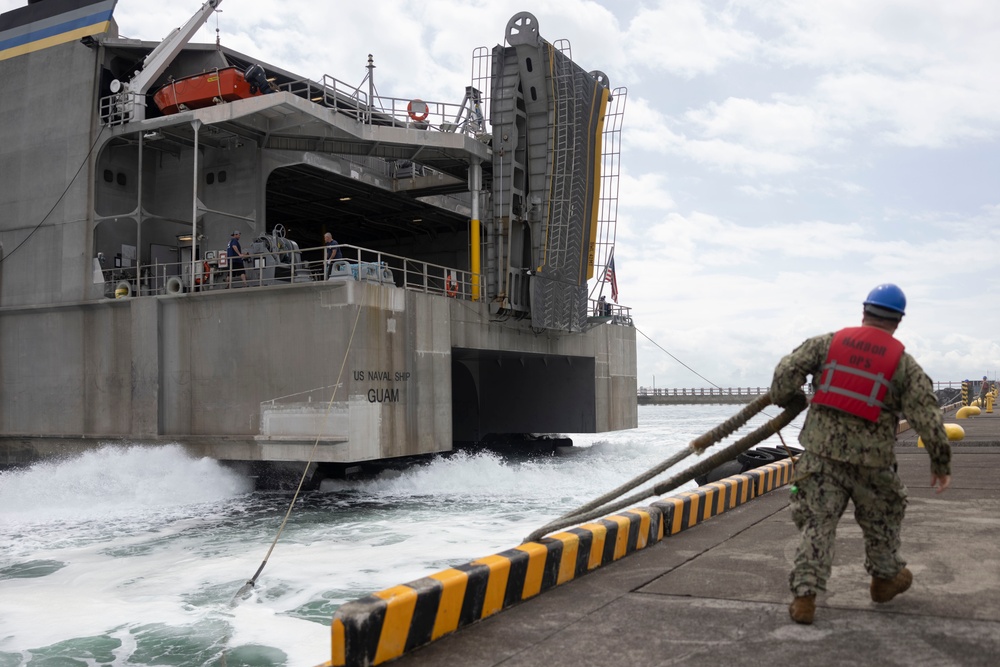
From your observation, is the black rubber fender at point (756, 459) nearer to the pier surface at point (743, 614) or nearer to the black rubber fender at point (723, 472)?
the black rubber fender at point (723, 472)

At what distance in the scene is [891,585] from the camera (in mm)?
4992

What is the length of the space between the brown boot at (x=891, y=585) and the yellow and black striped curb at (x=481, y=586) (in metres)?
2.06

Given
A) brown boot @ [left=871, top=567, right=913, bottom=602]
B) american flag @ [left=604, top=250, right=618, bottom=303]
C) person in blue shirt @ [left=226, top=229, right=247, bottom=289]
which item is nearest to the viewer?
brown boot @ [left=871, top=567, right=913, bottom=602]

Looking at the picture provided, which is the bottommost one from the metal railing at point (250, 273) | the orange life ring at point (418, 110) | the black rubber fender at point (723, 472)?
the black rubber fender at point (723, 472)

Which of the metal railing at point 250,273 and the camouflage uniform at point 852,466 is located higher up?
the metal railing at point 250,273

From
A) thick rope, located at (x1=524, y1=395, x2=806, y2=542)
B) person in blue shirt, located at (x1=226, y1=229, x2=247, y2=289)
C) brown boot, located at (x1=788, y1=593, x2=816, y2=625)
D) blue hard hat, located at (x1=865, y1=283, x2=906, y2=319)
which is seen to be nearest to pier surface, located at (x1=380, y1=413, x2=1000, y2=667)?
brown boot, located at (x1=788, y1=593, x2=816, y2=625)

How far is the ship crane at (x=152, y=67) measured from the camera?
19.6 m

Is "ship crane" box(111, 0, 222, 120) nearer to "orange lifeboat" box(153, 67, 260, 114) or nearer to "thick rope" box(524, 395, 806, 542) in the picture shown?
"orange lifeboat" box(153, 67, 260, 114)

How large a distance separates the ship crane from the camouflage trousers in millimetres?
18561

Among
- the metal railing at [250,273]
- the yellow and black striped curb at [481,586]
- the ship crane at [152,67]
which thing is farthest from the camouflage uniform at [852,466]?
the ship crane at [152,67]

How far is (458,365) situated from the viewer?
28.0 m

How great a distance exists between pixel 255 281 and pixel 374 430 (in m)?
4.13

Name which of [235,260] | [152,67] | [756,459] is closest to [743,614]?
[756,459]

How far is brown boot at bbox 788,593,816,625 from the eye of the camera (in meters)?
4.76
